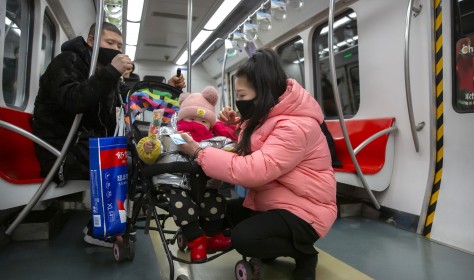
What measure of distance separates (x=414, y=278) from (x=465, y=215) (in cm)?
83

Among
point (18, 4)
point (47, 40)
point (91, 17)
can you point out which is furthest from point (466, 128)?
point (91, 17)

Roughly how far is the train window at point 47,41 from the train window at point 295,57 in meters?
3.18

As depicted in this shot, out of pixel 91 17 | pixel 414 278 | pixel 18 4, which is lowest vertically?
pixel 414 278

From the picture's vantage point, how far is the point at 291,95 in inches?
63.6

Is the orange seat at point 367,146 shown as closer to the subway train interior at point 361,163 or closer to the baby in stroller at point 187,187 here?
the subway train interior at point 361,163

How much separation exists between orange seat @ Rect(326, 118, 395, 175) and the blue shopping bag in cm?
216

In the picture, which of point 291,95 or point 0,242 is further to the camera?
point 0,242

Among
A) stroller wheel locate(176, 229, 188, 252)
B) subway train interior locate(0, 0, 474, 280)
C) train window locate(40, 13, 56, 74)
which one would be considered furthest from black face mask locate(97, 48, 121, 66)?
train window locate(40, 13, 56, 74)

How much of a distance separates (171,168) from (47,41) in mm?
3290

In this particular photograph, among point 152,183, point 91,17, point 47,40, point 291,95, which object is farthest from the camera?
point 91,17

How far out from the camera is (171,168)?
155 cm

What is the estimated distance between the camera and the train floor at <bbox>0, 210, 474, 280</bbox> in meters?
1.90

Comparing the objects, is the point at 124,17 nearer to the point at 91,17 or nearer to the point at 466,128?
the point at 91,17

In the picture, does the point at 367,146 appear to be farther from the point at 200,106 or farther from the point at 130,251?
the point at 130,251
